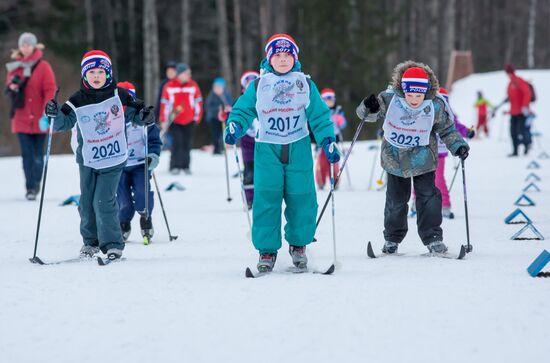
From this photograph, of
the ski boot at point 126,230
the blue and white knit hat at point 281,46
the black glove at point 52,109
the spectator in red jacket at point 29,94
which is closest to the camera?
the blue and white knit hat at point 281,46

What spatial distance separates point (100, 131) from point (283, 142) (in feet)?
4.90

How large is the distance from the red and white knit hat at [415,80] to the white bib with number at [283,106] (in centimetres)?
96

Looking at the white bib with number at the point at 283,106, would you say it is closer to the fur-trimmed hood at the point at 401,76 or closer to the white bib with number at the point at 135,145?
the fur-trimmed hood at the point at 401,76

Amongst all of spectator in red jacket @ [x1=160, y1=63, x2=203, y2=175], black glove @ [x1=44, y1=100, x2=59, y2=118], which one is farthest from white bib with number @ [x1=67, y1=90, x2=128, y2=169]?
spectator in red jacket @ [x1=160, y1=63, x2=203, y2=175]

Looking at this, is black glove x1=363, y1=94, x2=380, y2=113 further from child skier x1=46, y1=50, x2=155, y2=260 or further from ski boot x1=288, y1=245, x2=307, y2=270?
child skier x1=46, y1=50, x2=155, y2=260

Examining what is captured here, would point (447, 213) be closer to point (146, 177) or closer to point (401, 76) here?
point (401, 76)

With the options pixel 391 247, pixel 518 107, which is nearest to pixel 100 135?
pixel 391 247

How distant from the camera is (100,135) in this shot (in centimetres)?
661

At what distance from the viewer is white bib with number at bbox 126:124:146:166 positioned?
8000 mm

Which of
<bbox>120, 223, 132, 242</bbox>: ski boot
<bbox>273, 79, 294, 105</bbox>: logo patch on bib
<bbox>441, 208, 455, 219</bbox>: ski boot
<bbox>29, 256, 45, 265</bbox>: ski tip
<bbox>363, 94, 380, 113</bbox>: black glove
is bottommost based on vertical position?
<bbox>441, 208, 455, 219</bbox>: ski boot

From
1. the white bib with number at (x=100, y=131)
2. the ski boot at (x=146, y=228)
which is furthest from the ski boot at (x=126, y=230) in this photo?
the white bib with number at (x=100, y=131)

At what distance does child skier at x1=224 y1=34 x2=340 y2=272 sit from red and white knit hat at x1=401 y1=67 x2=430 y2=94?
2.84 ft

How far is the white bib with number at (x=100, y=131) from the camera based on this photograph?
658cm

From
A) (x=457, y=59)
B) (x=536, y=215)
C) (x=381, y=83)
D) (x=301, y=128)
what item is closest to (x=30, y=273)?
(x=301, y=128)
